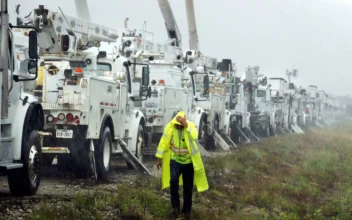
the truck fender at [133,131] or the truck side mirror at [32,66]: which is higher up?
the truck side mirror at [32,66]

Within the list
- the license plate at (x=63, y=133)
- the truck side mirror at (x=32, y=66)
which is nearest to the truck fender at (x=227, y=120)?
the license plate at (x=63, y=133)

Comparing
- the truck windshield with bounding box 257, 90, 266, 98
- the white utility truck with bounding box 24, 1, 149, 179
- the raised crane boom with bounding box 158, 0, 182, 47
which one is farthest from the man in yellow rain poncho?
the truck windshield with bounding box 257, 90, 266, 98

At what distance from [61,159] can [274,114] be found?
2648 cm

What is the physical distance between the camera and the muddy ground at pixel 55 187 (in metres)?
8.98

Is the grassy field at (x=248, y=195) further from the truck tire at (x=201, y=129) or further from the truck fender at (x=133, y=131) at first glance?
the truck fender at (x=133, y=131)

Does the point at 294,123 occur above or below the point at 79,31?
below

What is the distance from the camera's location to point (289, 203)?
13.1 meters

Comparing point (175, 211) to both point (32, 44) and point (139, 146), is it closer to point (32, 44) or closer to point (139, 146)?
point (32, 44)

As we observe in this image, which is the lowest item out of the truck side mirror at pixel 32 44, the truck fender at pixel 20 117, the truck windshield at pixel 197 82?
the truck fender at pixel 20 117

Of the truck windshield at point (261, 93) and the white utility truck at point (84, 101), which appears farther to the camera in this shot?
the truck windshield at point (261, 93)

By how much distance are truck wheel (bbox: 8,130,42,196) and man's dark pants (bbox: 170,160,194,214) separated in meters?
1.96

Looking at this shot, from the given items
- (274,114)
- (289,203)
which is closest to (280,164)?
(289,203)

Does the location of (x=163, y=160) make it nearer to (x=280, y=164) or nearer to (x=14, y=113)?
(x=14, y=113)

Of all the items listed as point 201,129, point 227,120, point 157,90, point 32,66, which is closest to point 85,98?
point 32,66
